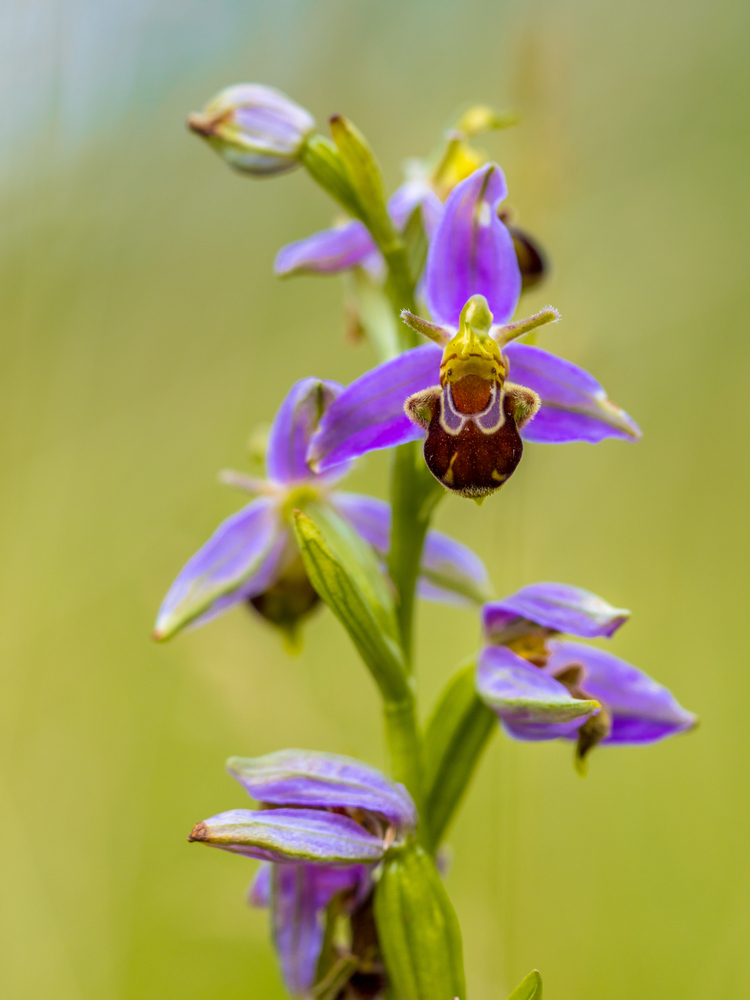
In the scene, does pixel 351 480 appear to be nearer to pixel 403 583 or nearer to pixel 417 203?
pixel 417 203

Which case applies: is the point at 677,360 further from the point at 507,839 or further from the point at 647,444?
the point at 507,839

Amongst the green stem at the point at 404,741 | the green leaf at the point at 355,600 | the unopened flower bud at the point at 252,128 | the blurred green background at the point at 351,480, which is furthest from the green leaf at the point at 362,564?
the blurred green background at the point at 351,480

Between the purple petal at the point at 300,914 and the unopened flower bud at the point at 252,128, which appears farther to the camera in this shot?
the unopened flower bud at the point at 252,128

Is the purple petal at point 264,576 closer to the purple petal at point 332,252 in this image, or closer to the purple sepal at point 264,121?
the purple petal at point 332,252

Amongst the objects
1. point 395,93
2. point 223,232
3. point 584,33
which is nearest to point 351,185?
point 223,232

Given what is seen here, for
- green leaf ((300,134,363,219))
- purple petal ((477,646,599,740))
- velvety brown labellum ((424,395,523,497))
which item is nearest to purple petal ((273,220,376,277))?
green leaf ((300,134,363,219))

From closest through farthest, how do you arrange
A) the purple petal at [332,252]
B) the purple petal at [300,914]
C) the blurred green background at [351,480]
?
the purple petal at [300,914] < the purple petal at [332,252] < the blurred green background at [351,480]

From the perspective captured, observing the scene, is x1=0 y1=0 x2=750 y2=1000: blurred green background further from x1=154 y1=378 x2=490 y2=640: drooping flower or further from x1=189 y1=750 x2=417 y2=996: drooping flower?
x1=189 y1=750 x2=417 y2=996: drooping flower
